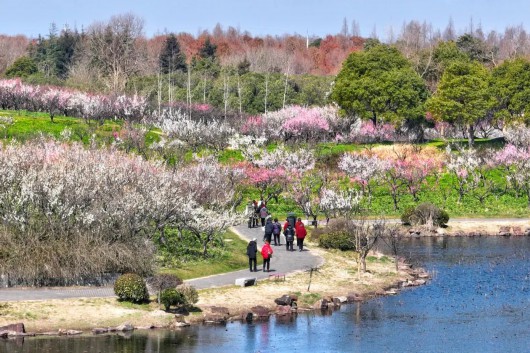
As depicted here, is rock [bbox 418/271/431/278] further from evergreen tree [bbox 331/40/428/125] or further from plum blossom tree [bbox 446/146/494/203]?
evergreen tree [bbox 331/40/428/125]

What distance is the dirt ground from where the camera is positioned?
4419 centimetres

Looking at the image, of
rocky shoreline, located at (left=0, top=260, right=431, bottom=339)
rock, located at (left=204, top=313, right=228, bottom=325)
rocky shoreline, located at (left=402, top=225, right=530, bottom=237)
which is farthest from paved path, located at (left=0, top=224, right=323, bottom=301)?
rocky shoreline, located at (left=402, top=225, right=530, bottom=237)

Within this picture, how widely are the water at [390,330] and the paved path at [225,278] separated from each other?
5.21 metres

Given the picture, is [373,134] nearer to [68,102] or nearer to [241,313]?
[68,102]

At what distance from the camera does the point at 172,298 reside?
46.3m

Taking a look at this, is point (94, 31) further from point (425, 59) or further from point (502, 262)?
point (502, 262)

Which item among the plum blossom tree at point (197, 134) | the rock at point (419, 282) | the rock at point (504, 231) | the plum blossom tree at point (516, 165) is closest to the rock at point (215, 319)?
the rock at point (419, 282)

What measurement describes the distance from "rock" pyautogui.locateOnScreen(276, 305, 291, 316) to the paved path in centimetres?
424

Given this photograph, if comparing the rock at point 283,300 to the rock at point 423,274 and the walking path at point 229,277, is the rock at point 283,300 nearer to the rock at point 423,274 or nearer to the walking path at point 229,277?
the walking path at point 229,277

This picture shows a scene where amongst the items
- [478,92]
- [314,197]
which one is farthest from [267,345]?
[478,92]

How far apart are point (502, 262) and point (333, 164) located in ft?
129

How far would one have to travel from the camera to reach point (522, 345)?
42.5 meters

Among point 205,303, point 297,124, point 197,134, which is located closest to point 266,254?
point 205,303

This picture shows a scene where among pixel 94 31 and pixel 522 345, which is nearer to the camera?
pixel 522 345
